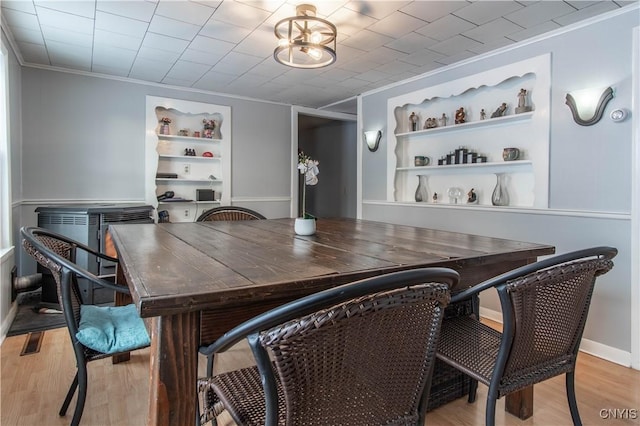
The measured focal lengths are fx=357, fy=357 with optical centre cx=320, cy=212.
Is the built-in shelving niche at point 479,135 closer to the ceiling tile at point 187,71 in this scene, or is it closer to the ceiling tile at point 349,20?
the ceiling tile at point 349,20

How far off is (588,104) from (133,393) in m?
3.47

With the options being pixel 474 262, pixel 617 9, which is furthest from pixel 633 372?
pixel 617 9

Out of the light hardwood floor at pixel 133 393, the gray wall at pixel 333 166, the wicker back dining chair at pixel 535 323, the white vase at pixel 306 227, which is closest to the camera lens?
the wicker back dining chair at pixel 535 323

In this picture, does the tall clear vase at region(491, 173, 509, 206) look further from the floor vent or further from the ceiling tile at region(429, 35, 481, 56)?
the floor vent

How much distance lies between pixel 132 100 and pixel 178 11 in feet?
6.70

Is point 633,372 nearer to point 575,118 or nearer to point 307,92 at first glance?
point 575,118

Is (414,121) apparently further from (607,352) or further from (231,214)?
(607,352)

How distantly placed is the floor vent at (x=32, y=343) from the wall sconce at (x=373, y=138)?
373cm

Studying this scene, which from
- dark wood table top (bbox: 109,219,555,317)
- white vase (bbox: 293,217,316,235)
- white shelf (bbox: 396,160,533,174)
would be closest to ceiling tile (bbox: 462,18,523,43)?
white shelf (bbox: 396,160,533,174)

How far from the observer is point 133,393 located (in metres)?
1.94

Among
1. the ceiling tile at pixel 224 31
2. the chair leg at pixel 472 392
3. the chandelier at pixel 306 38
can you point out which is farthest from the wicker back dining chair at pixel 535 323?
the ceiling tile at pixel 224 31

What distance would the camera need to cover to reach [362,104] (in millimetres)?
4652

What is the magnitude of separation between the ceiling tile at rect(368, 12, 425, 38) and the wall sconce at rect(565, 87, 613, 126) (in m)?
1.25

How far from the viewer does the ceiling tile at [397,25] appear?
8.32ft
